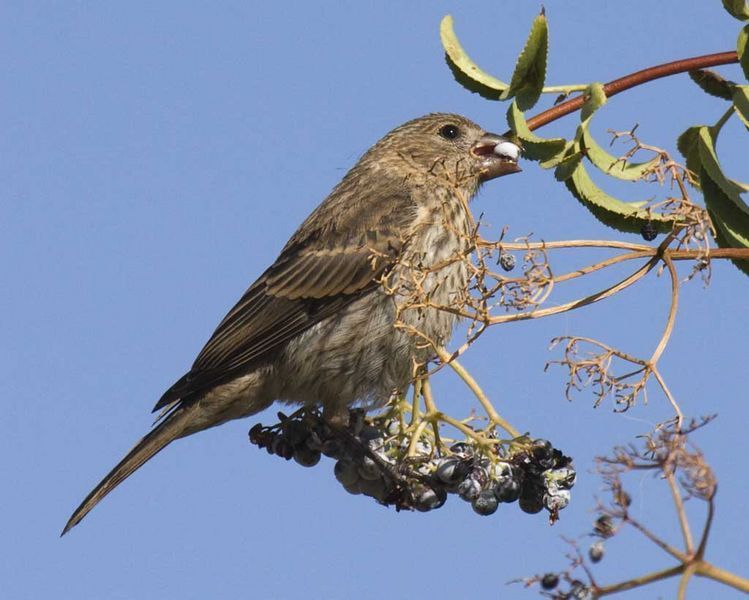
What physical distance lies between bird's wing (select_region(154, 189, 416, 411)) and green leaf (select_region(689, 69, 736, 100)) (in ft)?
9.29

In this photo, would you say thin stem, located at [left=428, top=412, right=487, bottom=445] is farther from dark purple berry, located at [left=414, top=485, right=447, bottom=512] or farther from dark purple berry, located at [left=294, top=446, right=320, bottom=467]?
dark purple berry, located at [left=294, top=446, right=320, bottom=467]

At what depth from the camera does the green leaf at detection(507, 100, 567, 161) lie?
364cm

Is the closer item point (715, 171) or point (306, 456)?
point (715, 171)

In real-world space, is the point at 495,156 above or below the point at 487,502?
above

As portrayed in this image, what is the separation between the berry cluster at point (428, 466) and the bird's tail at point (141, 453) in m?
1.12

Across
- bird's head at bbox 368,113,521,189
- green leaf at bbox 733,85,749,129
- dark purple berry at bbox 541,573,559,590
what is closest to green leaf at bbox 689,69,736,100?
green leaf at bbox 733,85,749,129

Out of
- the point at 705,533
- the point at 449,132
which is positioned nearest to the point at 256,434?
the point at 449,132

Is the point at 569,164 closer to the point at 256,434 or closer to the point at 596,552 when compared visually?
the point at 596,552

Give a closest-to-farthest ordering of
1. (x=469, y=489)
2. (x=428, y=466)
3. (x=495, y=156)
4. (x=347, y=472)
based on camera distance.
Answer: (x=469, y=489)
(x=428, y=466)
(x=347, y=472)
(x=495, y=156)

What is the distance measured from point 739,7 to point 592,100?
1.59 ft

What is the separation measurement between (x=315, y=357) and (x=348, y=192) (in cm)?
130

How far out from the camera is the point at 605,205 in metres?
3.86

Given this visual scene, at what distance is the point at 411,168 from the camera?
24.2 feet

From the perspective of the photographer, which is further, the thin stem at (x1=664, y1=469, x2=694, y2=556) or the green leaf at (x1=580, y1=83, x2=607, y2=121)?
the green leaf at (x1=580, y1=83, x2=607, y2=121)
